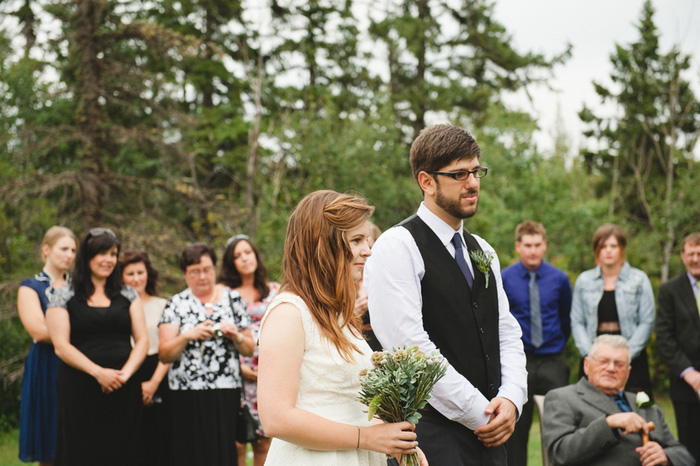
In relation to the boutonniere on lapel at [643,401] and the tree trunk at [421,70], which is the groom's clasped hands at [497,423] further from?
the tree trunk at [421,70]

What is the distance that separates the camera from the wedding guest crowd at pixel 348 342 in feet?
8.22

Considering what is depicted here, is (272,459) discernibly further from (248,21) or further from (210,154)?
(248,21)

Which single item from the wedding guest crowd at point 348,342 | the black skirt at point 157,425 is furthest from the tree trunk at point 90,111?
the black skirt at point 157,425

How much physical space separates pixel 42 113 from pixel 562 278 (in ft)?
37.8

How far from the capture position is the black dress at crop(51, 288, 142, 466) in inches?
198

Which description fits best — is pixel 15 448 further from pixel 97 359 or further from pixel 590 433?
pixel 590 433

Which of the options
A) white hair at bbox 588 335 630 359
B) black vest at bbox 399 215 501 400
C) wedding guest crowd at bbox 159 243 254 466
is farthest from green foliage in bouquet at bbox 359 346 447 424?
wedding guest crowd at bbox 159 243 254 466

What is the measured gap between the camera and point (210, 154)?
19141 mm

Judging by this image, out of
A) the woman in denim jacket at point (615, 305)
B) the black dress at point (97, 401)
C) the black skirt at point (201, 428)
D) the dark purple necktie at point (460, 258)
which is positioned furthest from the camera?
the woman in denim jacket at point (615, 305)

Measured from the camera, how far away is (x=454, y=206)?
3.16m

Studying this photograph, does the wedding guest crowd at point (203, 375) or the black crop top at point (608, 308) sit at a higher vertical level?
the black crop top at point (608, 308)

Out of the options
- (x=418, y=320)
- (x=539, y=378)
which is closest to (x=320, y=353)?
(x=418, y=320)

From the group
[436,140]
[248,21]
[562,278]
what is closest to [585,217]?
[562,278]

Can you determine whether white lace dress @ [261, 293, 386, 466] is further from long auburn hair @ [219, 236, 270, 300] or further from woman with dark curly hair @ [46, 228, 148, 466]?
long auburn hair @ [219, 236, 270, 300]
